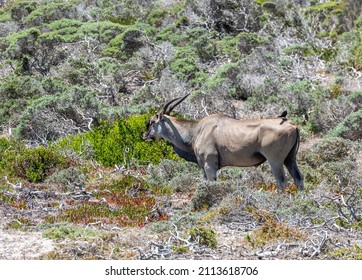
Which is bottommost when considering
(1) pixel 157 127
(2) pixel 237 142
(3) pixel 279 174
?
(1) pixel 157 127

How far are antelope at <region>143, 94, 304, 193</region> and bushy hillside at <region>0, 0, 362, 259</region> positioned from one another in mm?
518

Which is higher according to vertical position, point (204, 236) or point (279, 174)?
point (204, 236)

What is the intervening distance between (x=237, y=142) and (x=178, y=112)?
6.15 m

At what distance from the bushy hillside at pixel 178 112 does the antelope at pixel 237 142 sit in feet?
1.70

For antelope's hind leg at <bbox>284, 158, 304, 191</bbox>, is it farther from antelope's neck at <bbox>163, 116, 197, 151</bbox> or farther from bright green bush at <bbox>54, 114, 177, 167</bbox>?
bright green bush at <bbox>54, 114, 177, 167</bbox>

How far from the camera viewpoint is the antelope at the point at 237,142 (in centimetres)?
1238

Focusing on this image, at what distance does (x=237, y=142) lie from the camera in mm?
12852

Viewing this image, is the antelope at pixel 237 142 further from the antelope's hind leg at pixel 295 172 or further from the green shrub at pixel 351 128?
the green shrub at pixel 351 128

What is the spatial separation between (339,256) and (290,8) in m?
21.6

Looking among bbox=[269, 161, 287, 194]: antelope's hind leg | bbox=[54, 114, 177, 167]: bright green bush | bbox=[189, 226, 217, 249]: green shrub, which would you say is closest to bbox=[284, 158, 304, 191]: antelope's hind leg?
bbox=[269, 161, 287, 194]: antelope's hind leg

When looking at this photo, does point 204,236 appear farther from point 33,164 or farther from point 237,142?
point 33,164

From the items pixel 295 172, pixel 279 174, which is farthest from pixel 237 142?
pixel 295 172

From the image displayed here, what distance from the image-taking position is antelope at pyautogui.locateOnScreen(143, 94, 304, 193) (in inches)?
488

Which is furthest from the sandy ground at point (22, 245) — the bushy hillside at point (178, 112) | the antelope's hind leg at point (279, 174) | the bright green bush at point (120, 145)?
the bright green bush at point (120, 145)
